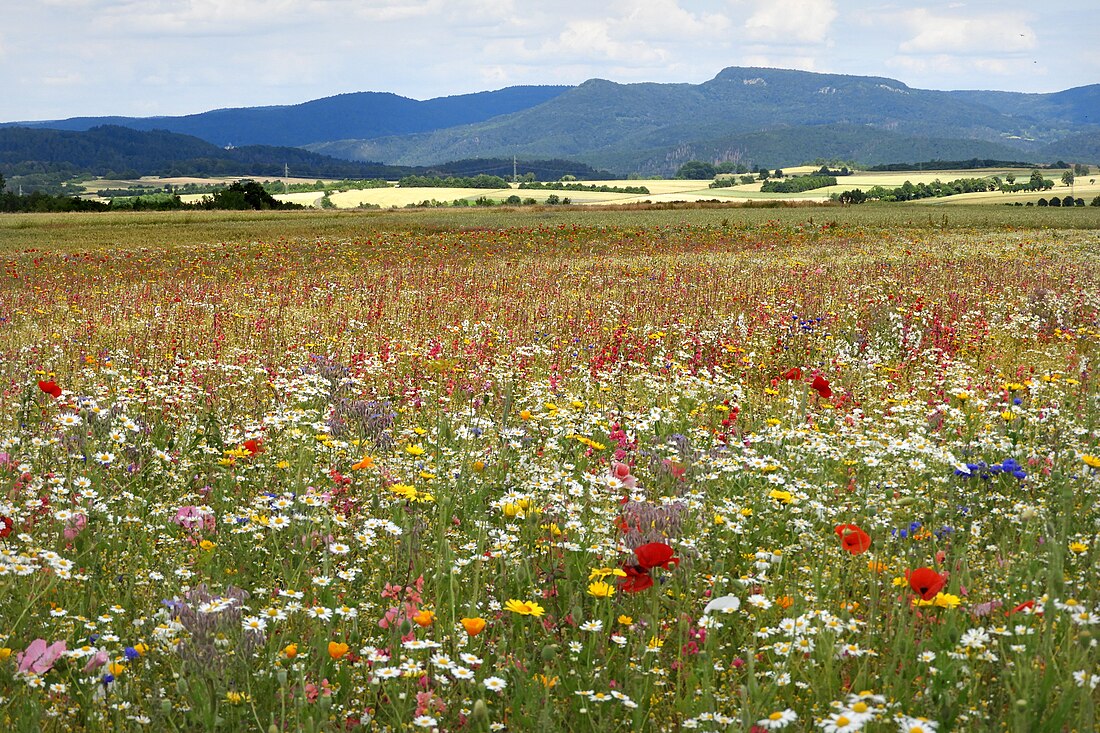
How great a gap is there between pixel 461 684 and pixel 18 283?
19290mm

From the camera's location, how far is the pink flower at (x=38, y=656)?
2994 millimetres

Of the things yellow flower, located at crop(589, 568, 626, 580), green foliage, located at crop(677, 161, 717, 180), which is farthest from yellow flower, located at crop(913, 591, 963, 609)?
green foliage, located at crop(677, 161, 717, 180)

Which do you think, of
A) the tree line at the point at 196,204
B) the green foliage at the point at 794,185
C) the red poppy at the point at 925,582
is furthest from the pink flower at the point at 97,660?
the green foliage at the point at 794,185

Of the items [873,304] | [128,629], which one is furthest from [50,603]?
[873,304]

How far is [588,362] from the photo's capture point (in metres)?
9.66

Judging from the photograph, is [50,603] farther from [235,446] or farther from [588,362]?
[588,362]

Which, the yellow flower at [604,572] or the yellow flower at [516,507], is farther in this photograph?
the yellow flower at [516,507]

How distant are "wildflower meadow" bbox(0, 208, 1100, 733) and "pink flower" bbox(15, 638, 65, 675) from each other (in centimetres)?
1

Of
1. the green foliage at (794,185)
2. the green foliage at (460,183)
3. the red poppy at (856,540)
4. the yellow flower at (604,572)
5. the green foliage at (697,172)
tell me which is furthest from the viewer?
the green foliage at (697,172)

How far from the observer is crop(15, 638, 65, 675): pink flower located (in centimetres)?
299

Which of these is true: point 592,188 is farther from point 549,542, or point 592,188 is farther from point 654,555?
point 654,555

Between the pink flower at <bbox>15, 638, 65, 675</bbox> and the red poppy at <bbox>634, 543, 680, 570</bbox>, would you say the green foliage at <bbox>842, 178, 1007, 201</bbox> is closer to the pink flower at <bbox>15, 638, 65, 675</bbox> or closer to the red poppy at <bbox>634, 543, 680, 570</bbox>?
the red poppy at <bbox>634, 543, 680, 570</bbox>

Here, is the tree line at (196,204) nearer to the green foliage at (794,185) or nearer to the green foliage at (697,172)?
the green foliage at (794,185)

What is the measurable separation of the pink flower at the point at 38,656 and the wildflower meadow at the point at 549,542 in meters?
0.01
